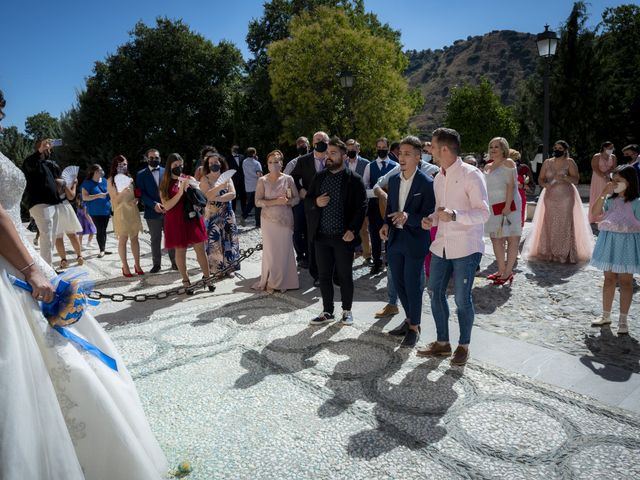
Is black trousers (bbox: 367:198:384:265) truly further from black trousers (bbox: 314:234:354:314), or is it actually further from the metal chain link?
black trousers (bbox: 314:234:354:314)

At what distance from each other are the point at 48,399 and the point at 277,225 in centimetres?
487

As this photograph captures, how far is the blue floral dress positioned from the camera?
7.69 meters

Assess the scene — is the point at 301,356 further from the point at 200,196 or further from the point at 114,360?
the point at 200,196

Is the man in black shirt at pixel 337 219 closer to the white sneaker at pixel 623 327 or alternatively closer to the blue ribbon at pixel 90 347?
the white sneaker at pixel 623 327

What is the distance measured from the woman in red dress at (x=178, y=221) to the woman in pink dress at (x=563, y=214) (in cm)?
585

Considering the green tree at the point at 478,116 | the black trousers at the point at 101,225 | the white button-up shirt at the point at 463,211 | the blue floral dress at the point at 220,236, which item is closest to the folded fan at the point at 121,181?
the blue floral dress at the point at 220,236

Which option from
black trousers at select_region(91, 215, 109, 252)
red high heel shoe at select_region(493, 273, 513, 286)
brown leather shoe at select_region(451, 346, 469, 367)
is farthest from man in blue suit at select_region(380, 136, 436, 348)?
black trousers at select_region(91, 215, 109, 252)

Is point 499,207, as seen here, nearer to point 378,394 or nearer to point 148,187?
point 378,394

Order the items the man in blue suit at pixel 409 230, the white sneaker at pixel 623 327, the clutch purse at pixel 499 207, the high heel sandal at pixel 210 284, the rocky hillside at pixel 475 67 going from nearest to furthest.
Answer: the man in blue suit at pixel 409 230 < the white sneaker at pixel 623 327 < the high heel sandal at pixel 210 284 < the clutch purse at pixel 499 207 < the rocky hillside at pixel 475 67

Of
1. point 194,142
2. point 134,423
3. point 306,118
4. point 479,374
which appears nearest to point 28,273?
point 134,423

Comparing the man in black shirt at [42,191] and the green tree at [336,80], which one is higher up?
the green tree at [336,80]

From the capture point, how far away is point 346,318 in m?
5.39

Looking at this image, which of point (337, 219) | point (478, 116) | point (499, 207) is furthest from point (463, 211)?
point (478, 116)

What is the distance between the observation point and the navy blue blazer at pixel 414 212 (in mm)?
4594
